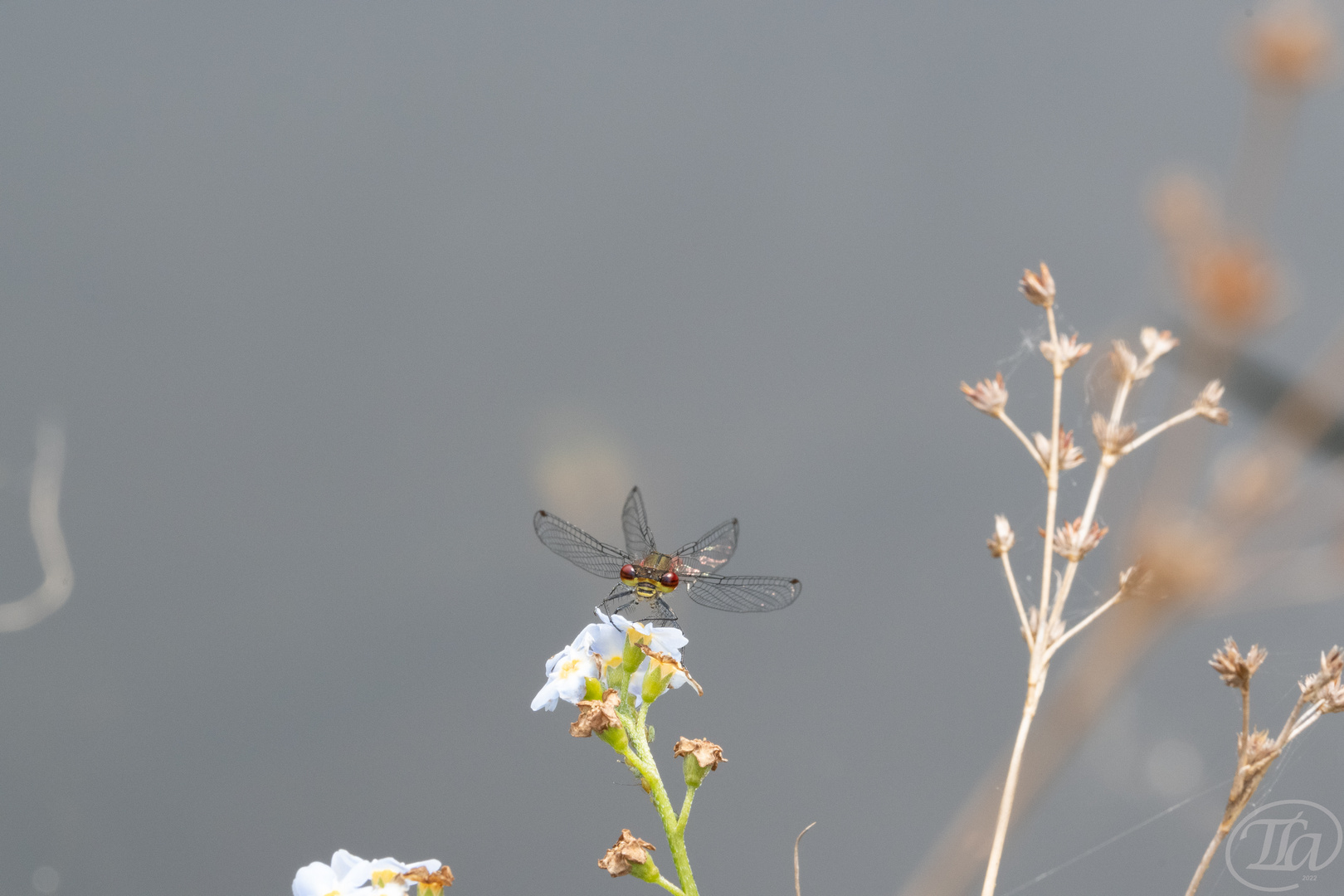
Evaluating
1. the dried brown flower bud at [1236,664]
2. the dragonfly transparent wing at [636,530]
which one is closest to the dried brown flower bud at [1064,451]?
the dried brown flower bud at [1236,664]

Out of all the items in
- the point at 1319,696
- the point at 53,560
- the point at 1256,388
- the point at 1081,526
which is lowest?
the point at 1319,696

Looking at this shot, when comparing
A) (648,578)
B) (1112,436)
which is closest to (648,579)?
(648,578)

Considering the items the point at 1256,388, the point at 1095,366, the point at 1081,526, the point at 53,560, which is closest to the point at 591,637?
the point at 1081,526

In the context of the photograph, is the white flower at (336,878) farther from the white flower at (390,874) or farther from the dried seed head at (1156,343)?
the dried seed head at (1156,343)

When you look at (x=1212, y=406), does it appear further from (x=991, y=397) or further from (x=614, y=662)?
(x=614, y=662)

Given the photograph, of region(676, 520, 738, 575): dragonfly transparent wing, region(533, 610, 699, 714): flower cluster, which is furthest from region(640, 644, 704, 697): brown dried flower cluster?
region(676, 520, 738, 575): dragonfly transparent wing

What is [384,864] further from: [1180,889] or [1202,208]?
[1180,889]

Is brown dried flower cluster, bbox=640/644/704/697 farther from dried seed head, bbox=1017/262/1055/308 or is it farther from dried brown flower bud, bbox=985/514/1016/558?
dried seed head, bbox=1017/262/1055/308
